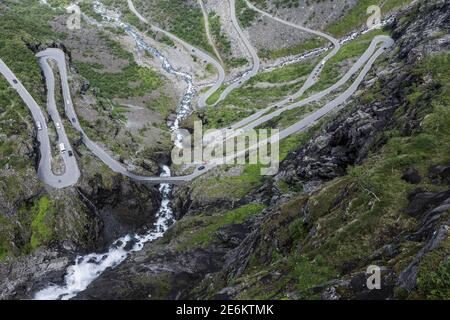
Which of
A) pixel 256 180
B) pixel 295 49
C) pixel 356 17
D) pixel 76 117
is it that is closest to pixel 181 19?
pixel 295 49

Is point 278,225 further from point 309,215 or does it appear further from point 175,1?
point 175,1

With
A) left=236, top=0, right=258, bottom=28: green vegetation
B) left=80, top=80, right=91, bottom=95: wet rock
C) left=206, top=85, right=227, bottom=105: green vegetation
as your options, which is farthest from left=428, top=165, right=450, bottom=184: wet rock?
left=236, top=0, right=258, bottom=28: green vegetation

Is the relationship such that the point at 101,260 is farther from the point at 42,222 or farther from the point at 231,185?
the point at 231,185

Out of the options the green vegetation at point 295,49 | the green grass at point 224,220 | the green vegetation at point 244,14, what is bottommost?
the green grass at point 224,220

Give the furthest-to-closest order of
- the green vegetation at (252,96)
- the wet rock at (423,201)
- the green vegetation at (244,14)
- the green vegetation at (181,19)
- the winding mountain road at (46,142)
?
the green vegetation at (181,19), the green vegetation at (244,14), the green vegetation at (252,96), the winding mountain road at (46,142), the wet rock at (423,201)

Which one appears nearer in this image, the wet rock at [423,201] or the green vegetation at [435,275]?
the green vegetation at [435,275]

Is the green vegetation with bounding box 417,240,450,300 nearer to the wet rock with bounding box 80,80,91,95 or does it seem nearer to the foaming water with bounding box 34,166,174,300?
the foaming water with bounding box 34,166,174,300

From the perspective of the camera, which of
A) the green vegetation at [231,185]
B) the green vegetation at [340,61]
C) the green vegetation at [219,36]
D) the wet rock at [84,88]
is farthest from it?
the green vegetation at [219,36]

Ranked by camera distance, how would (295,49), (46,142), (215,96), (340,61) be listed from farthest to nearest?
(295,49) → (215,96) → (340,61) → (46,142)

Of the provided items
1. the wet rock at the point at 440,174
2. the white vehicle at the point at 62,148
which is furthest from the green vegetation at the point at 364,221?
the white vehicle at the point at 62,148

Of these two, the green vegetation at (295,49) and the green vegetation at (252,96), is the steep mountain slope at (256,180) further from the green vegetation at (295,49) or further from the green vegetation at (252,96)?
the green vegetation at (295,49)

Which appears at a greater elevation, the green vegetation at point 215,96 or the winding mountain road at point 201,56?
the winding mountain road at point 201,56
